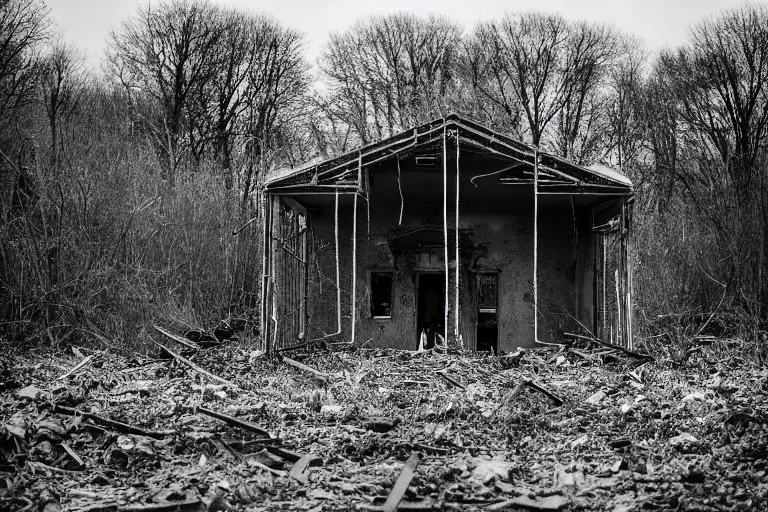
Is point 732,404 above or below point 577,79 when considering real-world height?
below

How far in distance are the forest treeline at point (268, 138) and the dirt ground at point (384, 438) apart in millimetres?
4832

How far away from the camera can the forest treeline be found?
15.9 metres

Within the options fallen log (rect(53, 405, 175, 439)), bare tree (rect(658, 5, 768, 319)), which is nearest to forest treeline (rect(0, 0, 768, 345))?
bare tree (rect(658, 5, 768, 319))

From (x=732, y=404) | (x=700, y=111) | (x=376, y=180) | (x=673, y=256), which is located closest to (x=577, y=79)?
(x=700, y=111)

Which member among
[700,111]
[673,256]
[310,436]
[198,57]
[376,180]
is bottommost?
[310,436]

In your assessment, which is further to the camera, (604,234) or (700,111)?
(700,111)

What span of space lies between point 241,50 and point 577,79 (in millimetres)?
14736

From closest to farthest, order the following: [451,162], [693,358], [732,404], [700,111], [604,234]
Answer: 1. [732,404]
2. [693,358]
3. [451,162]
4. [604,234]
5. [700,111]

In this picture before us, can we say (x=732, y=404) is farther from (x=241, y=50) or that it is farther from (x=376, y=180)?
(x=241, y=50)

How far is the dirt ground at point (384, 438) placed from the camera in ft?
19.7

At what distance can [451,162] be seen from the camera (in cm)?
1466

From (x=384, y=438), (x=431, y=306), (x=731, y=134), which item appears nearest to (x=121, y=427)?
(x=384, y=438)

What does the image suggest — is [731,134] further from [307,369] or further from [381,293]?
[307,369]

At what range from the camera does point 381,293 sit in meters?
16.7
